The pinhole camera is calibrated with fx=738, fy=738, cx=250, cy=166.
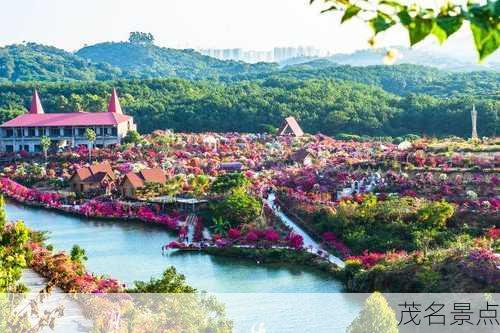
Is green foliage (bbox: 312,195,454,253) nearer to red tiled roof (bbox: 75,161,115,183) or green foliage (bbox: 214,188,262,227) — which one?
green foliage (bbox: 214,188,262,227)

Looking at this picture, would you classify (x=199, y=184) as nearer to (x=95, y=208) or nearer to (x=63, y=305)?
(x=95, y=208)

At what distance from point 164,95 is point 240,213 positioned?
2973 cm

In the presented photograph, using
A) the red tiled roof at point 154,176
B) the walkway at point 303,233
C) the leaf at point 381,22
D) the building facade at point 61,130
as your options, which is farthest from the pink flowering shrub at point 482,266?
the building facade at point 61,130

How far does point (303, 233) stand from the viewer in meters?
16.5

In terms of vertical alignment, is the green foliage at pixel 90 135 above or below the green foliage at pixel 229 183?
above

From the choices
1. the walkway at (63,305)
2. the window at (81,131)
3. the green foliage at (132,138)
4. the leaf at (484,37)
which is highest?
the leaf at (484,37)

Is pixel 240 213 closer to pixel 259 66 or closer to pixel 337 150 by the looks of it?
pixel 337 150

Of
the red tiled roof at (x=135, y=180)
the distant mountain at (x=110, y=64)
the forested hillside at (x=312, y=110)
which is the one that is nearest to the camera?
the red tiled roof at (x=135, y=180)

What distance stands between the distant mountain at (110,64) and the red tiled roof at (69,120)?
41.2m

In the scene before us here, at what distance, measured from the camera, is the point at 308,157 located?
25.8 meters

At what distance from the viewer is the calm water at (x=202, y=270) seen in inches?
432

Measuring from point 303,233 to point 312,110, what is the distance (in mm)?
22940

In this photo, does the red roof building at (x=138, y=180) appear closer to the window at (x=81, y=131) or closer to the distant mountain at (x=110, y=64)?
the window at (x=81, y=131)

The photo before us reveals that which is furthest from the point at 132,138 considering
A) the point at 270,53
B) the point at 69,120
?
the point at 270,53
